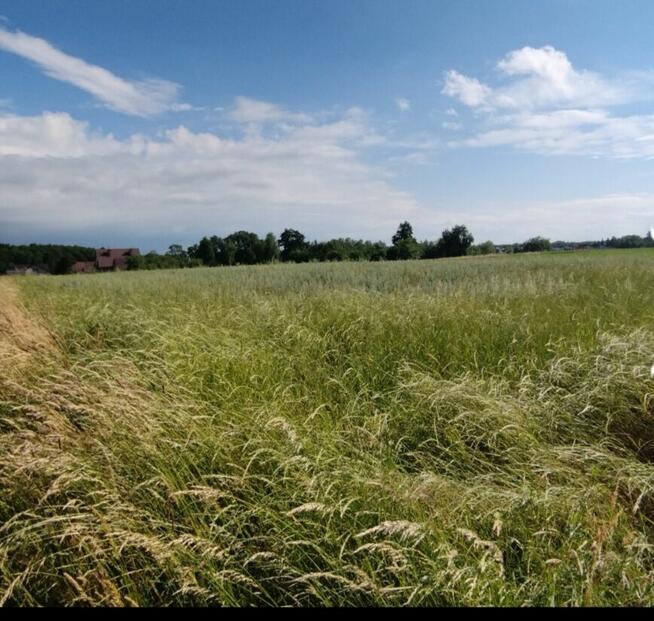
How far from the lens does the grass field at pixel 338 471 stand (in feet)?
5.41

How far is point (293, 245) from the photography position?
6594 centimetres

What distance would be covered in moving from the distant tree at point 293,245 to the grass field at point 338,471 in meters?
55.3

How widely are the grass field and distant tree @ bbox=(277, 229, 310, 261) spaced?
55.3m

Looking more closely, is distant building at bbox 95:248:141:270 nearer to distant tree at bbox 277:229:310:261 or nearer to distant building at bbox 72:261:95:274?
distant building at bbox 72:261:95:274

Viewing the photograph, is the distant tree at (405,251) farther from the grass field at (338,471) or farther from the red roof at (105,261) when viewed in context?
the grass field at (338,471)

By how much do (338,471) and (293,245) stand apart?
65045mm

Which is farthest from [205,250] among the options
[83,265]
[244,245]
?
[83,265]

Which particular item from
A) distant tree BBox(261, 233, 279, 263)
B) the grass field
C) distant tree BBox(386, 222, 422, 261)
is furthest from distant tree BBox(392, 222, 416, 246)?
the grass field

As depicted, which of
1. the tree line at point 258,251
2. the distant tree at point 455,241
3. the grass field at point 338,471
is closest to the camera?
the grass field at point 338,471

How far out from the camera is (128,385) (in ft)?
10.6

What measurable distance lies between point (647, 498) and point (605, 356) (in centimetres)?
191

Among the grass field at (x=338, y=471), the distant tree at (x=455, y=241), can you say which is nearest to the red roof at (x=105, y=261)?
the distant tree at (x=455, y=241)

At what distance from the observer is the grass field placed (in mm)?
1650
